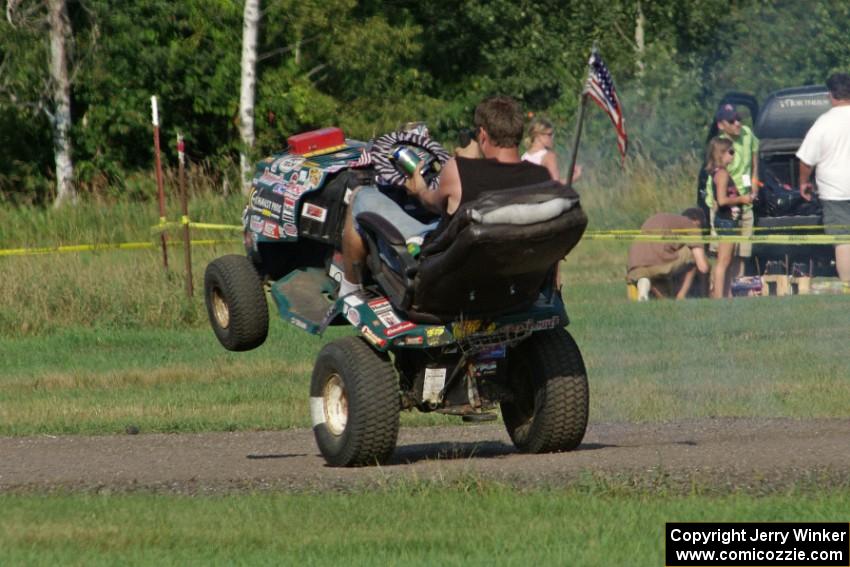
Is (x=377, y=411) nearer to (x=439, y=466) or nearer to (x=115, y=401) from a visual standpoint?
(x=439, y=466)

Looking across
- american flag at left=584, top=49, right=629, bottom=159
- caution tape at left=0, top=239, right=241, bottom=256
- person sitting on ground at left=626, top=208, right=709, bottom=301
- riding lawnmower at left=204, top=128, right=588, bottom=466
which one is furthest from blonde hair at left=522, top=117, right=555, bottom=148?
riding lawnmower at left=204, top=128, right=588, bottom=466

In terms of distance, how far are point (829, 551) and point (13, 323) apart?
12.2 metres

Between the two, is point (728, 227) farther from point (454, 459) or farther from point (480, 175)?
point (480, 175)

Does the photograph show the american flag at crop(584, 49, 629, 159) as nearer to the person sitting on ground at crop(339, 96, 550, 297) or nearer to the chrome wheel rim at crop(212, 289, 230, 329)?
the chrome wheel rim at crop(212, 289, 230, 329)

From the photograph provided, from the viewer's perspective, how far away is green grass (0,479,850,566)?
6.97 m

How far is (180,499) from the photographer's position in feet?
27.4

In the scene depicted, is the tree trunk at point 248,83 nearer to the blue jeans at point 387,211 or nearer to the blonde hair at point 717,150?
the blonde hair at point 717,150

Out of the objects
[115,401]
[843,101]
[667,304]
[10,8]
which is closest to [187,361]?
[115,401]

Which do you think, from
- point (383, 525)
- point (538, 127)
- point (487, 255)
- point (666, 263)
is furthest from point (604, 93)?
point (383, 525)

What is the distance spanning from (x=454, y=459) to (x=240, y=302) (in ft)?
6.32

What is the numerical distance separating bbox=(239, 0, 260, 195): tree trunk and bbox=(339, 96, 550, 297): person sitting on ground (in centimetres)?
1921

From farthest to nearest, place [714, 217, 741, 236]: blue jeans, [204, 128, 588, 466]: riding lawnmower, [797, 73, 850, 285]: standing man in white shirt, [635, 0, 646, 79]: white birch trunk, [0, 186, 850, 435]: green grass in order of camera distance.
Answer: [635, 0, 646, 79]: white birch trunk < [714, 217, 741, 236]: blue jeans < [797, 73, 850, 285]: standing man in white shirt < [0, 186, 850, 435]: green grass < [204, 128, 588, 466]: riding lawnmower

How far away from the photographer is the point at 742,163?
1898cm

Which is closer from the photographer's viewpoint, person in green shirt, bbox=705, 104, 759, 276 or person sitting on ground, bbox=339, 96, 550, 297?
person sitting on ground, bbox=339, 96, 550, 297
